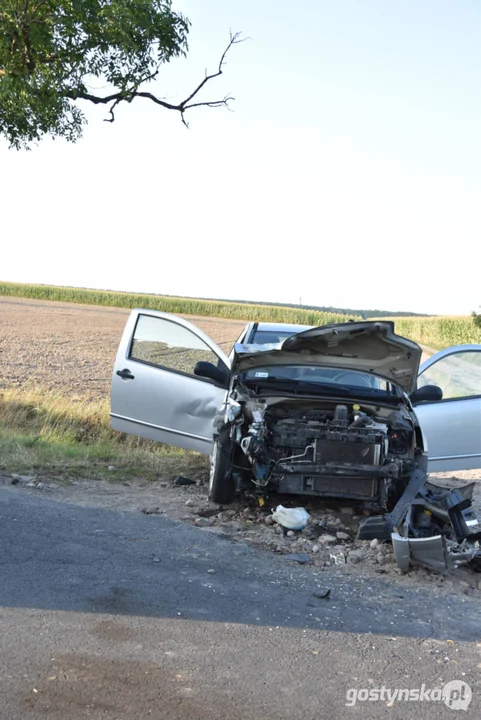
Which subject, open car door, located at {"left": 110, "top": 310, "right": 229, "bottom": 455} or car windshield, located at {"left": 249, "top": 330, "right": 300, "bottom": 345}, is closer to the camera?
open car door, located at {"left": 110, "top": 310, "right": 229, "bottom": 455}

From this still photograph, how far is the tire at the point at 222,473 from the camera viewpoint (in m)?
7.29

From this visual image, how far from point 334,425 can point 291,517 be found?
91 cm

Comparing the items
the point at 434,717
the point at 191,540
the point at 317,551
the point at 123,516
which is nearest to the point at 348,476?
the point at 317,551

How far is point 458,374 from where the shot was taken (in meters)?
9.48

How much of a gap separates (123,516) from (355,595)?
8.01ft

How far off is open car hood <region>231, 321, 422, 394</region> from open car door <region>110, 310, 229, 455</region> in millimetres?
793

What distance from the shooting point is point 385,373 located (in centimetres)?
755

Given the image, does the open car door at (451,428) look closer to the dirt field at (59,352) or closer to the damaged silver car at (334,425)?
the damaged silver car at (334,425)

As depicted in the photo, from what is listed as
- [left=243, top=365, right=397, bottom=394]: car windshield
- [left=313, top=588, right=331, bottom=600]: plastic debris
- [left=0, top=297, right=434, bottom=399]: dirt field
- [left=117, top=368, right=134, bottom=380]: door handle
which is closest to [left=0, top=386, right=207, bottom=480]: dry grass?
[left=117, top=368, right=134, bottom=380]: door handle

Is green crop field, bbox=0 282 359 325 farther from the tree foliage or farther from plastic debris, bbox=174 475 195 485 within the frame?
plastic debris, bbox=174 475 195 485

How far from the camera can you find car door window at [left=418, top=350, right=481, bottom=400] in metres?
8.95

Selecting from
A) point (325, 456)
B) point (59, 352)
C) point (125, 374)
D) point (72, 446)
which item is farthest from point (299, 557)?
point (59, 352)

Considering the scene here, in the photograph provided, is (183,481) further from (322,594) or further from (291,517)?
(322,594)

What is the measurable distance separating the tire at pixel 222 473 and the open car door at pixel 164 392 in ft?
3.25
